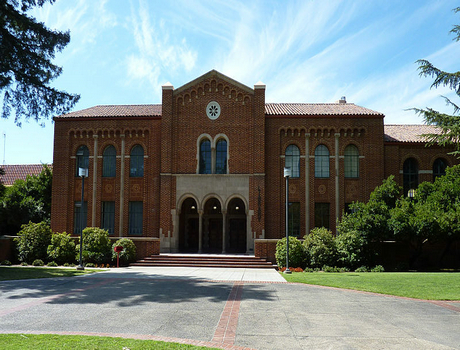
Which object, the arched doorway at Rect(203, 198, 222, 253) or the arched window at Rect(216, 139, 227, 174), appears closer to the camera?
the arched window at Rect(216, 139, 227, 174)

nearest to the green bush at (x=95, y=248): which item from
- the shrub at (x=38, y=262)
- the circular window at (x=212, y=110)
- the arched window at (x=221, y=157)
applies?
the shrub at (x=38, y=262)

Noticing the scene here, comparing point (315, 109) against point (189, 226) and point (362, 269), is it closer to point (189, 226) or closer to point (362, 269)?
point (189, 226)

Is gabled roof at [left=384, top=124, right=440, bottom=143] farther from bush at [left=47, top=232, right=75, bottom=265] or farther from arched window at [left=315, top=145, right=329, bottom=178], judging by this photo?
bush at [left=47, top=232, right=75, bottom=265]

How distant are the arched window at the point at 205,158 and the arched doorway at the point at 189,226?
234 cm

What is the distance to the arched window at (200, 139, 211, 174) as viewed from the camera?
2733cm

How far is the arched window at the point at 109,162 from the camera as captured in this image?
93.0 ft

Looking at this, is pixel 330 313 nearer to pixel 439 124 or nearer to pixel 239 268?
pixel 439 124

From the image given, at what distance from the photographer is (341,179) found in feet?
89.3

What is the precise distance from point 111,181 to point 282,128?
12.2 m

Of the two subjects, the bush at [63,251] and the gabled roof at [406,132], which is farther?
the gabled roof at [406,132]

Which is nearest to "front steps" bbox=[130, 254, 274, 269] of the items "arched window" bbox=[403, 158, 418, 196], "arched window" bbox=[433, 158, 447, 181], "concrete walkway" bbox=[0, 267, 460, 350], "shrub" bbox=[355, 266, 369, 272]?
"shrub" bbox=[355, 266, 369, 272]

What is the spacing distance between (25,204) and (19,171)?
37.9 feet

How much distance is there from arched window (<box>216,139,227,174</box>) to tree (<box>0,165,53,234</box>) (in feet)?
43.9

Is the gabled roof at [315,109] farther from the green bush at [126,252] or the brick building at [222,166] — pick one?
the green bush at [126,252]
